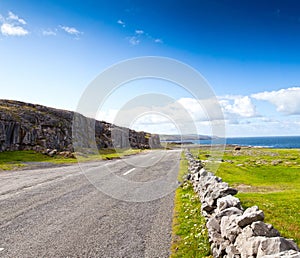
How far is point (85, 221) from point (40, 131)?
60033 mm

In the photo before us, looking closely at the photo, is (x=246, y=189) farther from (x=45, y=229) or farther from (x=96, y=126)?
(x=96, y=126)

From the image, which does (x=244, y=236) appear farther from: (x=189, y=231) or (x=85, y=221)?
(x=85, y=221)

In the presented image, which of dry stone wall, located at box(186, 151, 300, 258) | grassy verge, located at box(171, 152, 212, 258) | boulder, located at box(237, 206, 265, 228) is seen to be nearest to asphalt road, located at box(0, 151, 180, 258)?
grassy verge, located at box(171, 152, 212, 258)

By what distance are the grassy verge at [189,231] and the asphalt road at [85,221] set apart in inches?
12.6

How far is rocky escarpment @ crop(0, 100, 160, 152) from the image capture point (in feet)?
183

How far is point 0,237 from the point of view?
28.8 feet

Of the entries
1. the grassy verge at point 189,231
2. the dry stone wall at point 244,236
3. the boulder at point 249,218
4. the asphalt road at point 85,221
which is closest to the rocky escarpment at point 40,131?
the asphalt road at point 85,221

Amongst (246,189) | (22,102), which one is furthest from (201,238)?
(22,102)

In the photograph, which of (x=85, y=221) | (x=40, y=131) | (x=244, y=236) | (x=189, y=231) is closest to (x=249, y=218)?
(x=244, y=236)

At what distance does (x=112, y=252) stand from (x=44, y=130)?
214 feet

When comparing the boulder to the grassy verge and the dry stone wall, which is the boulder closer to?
the dry stone wall

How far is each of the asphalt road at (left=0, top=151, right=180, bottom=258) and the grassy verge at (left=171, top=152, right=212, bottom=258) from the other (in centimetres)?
32

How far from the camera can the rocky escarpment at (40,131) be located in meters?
55.7

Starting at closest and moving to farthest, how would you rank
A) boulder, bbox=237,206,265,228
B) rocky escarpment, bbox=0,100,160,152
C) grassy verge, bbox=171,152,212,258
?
boulder, bbox=237,206,265,228 < grassy verge, bbox=171,152,212,258 < rocky escarpment, bbox=0,100,160,152
